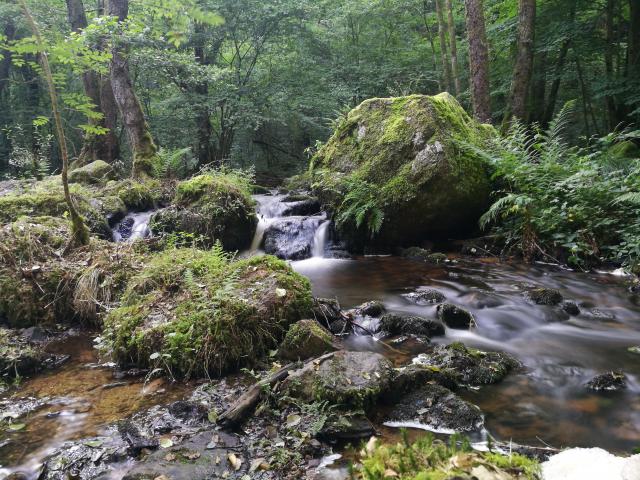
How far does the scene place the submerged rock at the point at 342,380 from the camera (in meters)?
2.98

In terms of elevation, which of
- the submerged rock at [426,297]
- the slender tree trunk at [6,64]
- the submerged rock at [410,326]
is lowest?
the submerged rock at [426,297]

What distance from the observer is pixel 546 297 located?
5.24 meters

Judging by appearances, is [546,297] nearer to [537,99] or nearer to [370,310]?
[370,310]

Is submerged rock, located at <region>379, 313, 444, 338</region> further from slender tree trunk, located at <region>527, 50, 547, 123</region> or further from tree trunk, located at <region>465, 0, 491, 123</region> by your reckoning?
slender tree trunk, located at <region>527, 50, 547, 123</region>

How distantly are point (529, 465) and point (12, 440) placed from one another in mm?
3129

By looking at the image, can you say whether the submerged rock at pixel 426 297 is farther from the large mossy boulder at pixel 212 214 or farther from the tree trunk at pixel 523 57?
the tree trunk at pixel 523 57

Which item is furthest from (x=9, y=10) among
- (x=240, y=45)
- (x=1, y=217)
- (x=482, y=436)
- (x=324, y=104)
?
(x=482, y=436)

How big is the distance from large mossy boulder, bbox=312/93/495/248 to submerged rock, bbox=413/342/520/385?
415 centimetres

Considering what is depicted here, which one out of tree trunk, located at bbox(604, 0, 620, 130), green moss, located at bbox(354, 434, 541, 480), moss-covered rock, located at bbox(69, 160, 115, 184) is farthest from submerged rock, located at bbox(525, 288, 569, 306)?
moss-covered rock, located at bbox(69, 160, 115, 184)

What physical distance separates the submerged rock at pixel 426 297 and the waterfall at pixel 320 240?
3.17 m

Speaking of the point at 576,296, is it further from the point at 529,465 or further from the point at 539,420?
the point at 529,465

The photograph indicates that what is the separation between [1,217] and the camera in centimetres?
765

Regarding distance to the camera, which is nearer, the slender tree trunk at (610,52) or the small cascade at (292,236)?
the small cascade at (292,236)

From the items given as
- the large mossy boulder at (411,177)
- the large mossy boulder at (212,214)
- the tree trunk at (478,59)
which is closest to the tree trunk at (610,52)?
the tree trunk at (478,59)
